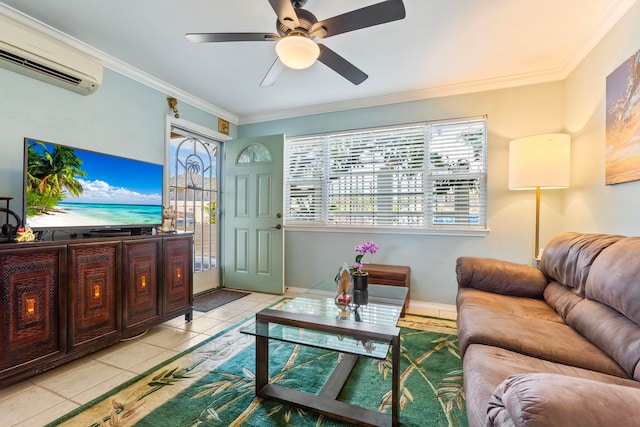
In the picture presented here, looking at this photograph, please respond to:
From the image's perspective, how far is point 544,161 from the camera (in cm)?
235

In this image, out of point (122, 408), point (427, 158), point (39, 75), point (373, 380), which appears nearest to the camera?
point (122, 408)

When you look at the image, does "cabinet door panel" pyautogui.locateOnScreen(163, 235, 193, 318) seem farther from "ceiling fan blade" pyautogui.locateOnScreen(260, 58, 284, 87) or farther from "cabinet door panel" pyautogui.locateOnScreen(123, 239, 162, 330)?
"ceiling fan blade" pyautogui.locateOnScreen(260, 58, 284, 87)

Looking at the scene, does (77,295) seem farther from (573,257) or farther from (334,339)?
(573,257)

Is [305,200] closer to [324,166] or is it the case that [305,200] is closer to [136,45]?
[324,166]

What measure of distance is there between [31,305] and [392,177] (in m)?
3.18

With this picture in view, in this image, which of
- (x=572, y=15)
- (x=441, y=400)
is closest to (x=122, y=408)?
(x=441, y=400)

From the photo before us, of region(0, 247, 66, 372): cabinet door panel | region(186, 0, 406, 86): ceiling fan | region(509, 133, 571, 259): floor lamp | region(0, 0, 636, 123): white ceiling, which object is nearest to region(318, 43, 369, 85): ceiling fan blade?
region(186, 0, 406, 86): ceiling fan

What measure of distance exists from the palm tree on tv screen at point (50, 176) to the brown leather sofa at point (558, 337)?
272 centimetres

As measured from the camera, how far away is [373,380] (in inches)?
70.3

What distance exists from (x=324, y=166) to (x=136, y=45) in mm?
2177

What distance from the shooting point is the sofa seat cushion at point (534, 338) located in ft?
3.94

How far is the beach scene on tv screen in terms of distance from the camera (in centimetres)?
196

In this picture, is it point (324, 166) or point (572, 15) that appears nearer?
point (572, 15)

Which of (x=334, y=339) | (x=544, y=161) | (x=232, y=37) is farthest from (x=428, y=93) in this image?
(x=334, y=339)
